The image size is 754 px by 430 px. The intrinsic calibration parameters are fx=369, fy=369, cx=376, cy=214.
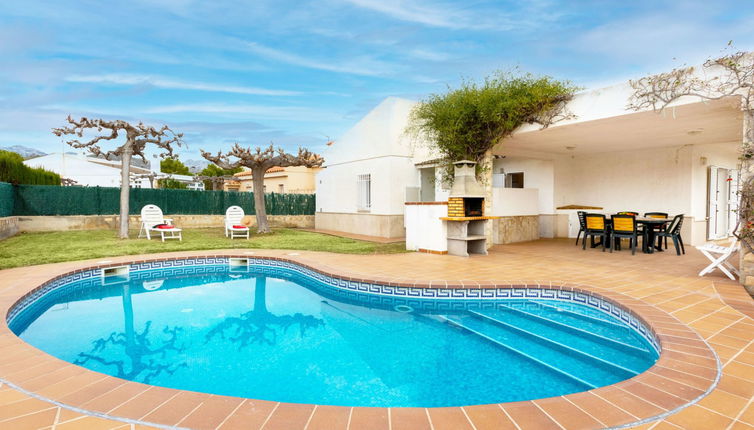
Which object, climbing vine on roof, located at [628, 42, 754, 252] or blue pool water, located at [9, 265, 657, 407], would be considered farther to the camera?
climbing vine on roof, located at [628, 42, 754, 252]

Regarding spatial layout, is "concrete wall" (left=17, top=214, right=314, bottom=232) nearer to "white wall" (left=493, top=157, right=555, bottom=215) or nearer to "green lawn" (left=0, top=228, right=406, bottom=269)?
"green lawn" (left=0, top=228, right=406, bottom=269)

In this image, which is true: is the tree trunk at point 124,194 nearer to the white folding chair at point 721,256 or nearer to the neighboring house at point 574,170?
the neighboring house at point 574,170

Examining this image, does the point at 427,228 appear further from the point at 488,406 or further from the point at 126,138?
the point at 126,138

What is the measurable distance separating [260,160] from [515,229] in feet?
31.1

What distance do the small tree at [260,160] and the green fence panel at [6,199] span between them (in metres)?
6.17

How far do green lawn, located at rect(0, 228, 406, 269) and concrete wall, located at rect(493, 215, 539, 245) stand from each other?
3.15m

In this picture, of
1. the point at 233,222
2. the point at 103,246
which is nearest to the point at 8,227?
the point at 103,246

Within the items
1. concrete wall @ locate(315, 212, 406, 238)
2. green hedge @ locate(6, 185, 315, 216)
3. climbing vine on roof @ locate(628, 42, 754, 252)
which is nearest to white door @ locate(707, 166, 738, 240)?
climbing vine on roof @ locate(628, 42, 754, 252)

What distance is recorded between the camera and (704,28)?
8.44 meters

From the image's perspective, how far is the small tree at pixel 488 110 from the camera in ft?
27.4

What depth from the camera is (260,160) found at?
45.8 feet

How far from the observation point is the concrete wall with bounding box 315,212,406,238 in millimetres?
13859

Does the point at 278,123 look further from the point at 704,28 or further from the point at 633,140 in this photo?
the point at 704,28

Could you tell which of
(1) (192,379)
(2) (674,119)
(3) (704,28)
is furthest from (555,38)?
(1) (192,379)
